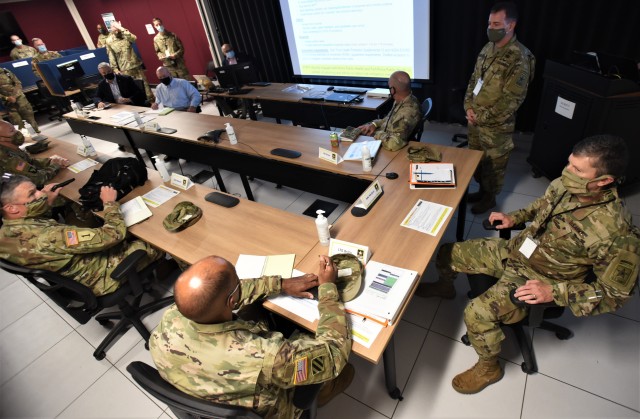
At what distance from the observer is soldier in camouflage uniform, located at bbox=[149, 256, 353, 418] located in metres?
1.11

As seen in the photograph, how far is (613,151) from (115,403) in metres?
2.96

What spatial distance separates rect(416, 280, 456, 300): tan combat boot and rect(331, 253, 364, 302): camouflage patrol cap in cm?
93

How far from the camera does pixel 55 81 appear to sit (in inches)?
285

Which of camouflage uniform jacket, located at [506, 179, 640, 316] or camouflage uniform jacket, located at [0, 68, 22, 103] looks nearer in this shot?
camouflage uniform jacket, located at [506, 179, 640, 316]

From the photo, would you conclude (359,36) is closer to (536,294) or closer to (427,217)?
(427,217)

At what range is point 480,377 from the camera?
5.70 feet

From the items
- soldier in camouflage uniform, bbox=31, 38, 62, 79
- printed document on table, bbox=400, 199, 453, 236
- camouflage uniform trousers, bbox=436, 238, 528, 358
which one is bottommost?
camouflage uniform trousers, bbox=436, 238, 528, 358

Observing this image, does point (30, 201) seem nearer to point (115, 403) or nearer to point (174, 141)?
point (115, 403)

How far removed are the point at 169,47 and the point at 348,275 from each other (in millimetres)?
7712

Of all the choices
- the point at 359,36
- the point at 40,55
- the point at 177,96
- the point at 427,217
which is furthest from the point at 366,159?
the point at 40,55

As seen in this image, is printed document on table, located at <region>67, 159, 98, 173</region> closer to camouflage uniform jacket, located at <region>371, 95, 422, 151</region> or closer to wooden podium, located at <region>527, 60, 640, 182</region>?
camouflage uniform jacket, located at <region>371, 95, 422, 151</region>

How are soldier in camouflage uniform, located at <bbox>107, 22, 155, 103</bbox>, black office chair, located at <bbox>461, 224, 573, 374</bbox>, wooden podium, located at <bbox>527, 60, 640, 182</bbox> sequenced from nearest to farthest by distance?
black office chair, located at <bbox>461, 224, 573, 374</bbox> → wooden podium, located at <bbox>527, 60, 640, 182</bbox> → soldier in camouflage uniform, located at <bbox>107, 22, 155, 103</bbox>

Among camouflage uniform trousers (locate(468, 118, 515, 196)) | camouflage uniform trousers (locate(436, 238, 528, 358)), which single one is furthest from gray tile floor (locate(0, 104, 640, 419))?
camouflage uniform trousers (locate(468, 118, 515, 196))

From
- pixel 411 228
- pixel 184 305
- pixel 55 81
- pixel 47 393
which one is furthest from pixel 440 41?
pixel 55 81
